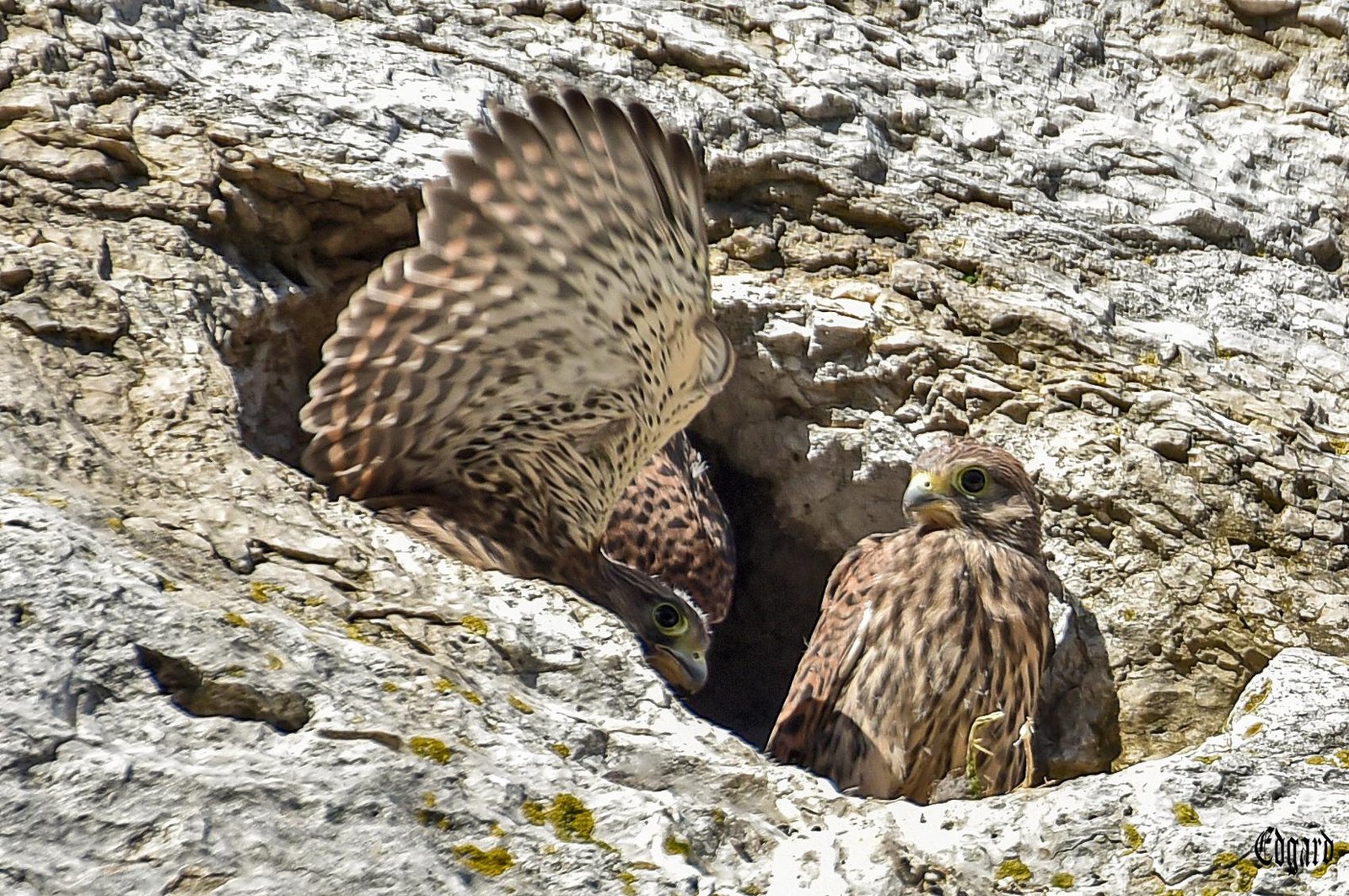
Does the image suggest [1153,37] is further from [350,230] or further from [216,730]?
Result: [216,730]

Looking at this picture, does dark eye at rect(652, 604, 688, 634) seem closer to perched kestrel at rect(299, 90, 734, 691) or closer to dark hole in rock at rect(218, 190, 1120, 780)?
perched kestrel at rect(299, 90, 734, 691)

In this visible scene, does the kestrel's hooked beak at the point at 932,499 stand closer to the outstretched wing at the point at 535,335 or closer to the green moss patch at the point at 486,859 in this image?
the outstretched wing at the point at 535,335

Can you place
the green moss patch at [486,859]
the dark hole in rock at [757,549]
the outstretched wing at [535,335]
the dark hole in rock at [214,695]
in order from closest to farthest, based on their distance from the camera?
the green moss patch at [486,859] < the dark hole in rock at [214,695] < the outstretched wing at [535,335] < the dark hole in rock at [757,549]

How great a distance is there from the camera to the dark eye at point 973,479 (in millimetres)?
4344

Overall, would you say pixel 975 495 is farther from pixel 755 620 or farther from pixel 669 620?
pixel 755 620

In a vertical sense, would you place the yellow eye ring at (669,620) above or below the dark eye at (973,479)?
below

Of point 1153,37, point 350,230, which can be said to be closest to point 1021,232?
point 1153,37

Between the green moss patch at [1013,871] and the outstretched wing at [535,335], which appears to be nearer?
the green moss patch at [1013,871]

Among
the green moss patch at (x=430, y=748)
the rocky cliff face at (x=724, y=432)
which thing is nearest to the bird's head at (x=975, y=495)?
the rocky cliff face at (x=724, y=432)

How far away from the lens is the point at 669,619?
4.29 meters

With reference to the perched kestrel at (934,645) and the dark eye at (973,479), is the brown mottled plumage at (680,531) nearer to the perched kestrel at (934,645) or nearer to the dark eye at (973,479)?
the perched kestrel at (934,645)

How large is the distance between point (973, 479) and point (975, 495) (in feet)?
0.17

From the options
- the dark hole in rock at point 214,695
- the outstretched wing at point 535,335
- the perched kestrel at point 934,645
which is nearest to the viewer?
the dark hole in rock at point 214,695

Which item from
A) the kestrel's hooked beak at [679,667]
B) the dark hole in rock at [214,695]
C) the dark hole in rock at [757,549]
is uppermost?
the dark hole in rock at [757,549]
